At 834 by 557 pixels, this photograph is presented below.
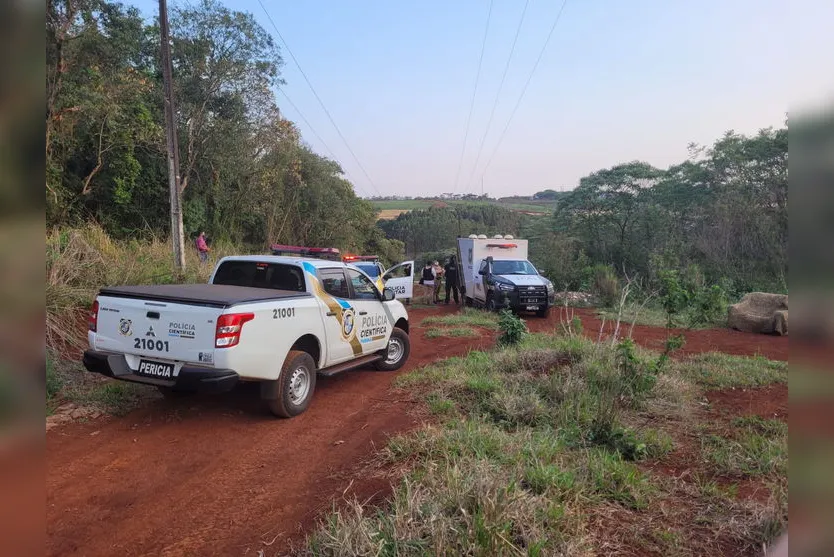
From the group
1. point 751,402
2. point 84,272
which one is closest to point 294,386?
point 751,402

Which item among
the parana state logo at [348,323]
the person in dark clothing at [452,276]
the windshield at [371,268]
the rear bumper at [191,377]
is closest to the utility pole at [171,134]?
the windshield at [371,268]

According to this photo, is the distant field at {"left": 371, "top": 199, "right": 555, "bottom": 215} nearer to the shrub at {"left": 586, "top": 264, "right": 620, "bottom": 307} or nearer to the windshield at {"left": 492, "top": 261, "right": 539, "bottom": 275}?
the shrub at {"left": 586, "top": 264, "right": 620, "bottom": 307}

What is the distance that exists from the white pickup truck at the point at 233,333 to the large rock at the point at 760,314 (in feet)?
38.2

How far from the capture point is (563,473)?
387cm

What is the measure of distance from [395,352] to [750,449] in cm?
545

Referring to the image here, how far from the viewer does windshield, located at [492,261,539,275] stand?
1692 centimetres

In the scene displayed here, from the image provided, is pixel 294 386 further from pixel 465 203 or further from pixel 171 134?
pixel 465 203

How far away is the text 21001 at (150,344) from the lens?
5.18 meters

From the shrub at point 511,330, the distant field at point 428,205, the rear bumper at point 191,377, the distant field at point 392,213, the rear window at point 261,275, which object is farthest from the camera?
the distant field at point 428,205

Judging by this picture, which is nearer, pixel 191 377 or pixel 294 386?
pixel 191 377

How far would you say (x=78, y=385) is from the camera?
21.7 ft

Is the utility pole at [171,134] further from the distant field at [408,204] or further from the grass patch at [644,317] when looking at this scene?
the distant field at [408,204]

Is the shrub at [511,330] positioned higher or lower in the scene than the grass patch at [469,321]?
higher

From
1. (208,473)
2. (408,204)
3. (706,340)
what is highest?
(408,204)
